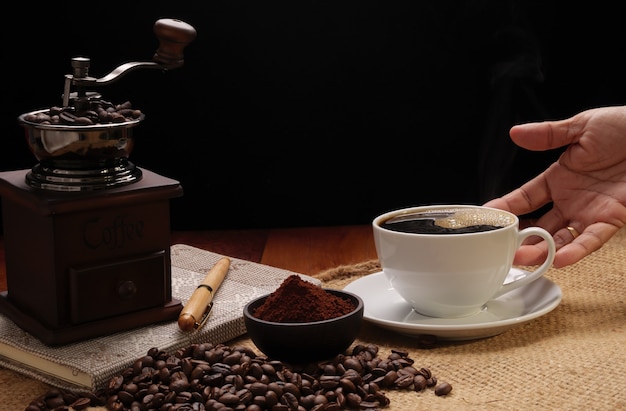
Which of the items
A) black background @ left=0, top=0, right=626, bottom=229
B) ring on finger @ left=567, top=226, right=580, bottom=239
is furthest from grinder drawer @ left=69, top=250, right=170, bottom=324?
black background @ left=0, top=0, right=626, bottom=229

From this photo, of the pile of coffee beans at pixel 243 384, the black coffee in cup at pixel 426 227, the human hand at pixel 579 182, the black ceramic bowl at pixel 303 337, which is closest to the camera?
the pile of coffee beans at pixel 243 384

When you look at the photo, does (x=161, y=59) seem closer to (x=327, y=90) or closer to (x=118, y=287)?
(x=118, y=287)

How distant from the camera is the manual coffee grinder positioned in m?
1.37

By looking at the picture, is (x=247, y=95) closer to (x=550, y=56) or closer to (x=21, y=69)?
(x=21, y=69)

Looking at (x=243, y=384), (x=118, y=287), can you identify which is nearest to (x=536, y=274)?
(x=243, y=384)

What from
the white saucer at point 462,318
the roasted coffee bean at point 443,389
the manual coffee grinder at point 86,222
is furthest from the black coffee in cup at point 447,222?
the manual coffee grinder at point 86,222

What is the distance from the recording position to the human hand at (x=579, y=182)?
5.55ft

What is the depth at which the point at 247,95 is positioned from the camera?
2426 millimetres

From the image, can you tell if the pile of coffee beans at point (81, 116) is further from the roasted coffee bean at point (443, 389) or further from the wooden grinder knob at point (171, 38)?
the roasted coffee bean at point (443, 389)

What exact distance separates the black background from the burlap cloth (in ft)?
2.49

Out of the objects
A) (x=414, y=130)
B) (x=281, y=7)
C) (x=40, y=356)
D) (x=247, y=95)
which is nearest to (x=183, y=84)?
(x=247, y=95)

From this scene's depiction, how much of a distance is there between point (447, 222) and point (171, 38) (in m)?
0.56

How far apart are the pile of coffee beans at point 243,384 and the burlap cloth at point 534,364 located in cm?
4

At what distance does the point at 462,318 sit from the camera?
4.94 feet
